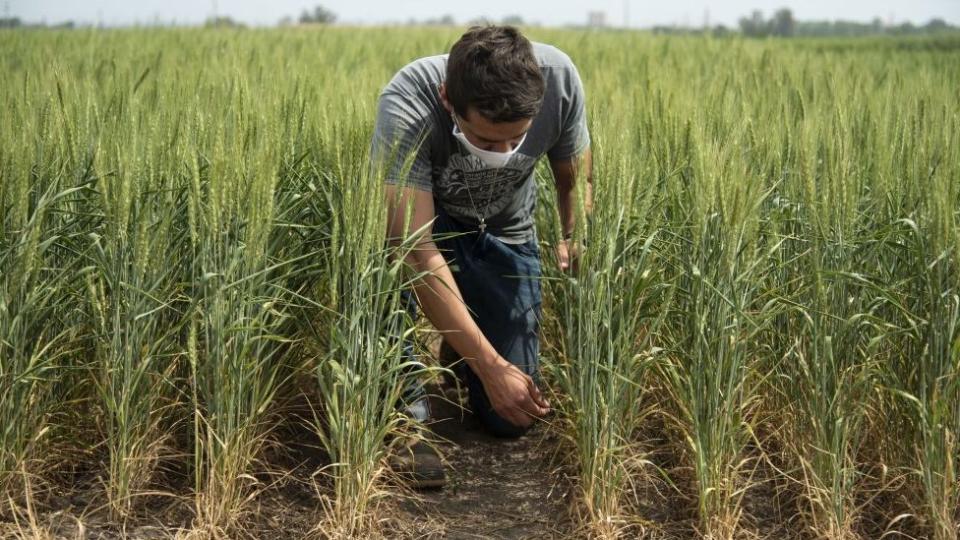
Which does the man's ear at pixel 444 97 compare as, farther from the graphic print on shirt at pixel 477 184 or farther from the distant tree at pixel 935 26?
the distant tree at pixel 935 26

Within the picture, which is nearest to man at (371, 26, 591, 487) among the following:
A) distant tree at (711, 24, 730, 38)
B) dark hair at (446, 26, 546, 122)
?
dark hair at (446, 26, 546, 122)

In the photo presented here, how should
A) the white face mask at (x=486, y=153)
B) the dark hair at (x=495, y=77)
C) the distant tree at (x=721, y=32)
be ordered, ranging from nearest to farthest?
the dark hair at (x=495, y=77), the white face mask at (x=486, y=153), the distant tree at (x=721, y=32)

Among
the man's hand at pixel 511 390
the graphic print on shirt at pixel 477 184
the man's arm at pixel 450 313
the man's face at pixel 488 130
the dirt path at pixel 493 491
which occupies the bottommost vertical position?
the dirt path at pixel 493 491

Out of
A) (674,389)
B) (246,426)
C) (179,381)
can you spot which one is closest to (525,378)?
(674,389)

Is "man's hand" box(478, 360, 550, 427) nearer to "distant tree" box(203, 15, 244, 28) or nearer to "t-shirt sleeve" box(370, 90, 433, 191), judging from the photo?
"t-shirt sleeve" box(370, 90, 433, 191)

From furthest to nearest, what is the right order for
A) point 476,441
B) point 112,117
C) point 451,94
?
point 476,441 < point 112,117 < point 451,94

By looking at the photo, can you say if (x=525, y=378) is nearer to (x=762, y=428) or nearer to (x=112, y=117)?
(x=762, y=428)

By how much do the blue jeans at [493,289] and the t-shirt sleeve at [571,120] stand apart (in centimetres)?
37

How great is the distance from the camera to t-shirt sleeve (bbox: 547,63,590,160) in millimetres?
3125

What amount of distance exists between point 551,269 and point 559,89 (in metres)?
0.60

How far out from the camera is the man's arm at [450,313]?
2.75 meters

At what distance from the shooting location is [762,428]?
123 inches

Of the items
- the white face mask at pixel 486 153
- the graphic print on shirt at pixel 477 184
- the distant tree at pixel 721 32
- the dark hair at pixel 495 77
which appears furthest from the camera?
the distant tree at pixel 721 32

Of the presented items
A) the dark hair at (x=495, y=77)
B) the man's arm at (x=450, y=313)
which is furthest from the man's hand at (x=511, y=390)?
the dark hair at (x=495, y=77)
